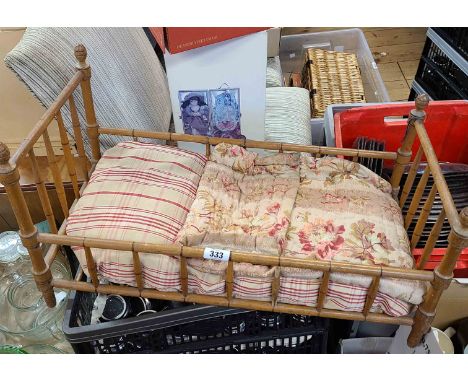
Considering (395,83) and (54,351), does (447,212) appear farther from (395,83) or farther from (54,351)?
(395,83)

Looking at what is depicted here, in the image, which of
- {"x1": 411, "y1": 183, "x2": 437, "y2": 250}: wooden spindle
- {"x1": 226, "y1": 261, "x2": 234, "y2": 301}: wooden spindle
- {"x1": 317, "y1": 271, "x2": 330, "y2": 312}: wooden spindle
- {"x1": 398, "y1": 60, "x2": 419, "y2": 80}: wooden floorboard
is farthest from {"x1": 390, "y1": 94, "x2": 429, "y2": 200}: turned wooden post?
{"x1": 398, "y1": 60, "x2": 419, "y2": 80}: wooden floorboard

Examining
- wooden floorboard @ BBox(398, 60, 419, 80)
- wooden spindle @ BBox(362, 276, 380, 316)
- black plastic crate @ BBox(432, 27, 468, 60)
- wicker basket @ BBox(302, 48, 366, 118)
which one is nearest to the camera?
wooden spindle @ BBox(362, 276, 380, 316)

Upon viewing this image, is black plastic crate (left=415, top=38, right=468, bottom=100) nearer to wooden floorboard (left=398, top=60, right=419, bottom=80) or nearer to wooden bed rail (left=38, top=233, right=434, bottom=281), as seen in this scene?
wooden floorboard (left=398, top=60, right=419, bottom=80)

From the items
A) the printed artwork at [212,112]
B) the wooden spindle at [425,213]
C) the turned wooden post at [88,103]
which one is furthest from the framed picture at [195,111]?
the wooden spindle at [425,213]

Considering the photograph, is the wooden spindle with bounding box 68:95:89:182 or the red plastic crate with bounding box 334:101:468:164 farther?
the red plastic crate with bounding box 334:101:468:164

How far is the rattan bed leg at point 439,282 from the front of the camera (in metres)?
0.77

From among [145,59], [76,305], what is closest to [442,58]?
[145,59]

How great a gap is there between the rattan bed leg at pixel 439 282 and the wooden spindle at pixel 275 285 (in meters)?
0.28

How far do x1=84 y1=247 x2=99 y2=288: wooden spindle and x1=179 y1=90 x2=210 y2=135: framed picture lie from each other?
485mm

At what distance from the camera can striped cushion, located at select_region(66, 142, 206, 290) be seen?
3.11ft

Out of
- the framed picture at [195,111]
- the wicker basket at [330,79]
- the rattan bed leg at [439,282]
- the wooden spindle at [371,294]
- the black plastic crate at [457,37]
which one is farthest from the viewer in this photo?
the wicker basket at [330,79]

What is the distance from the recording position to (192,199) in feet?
3.51

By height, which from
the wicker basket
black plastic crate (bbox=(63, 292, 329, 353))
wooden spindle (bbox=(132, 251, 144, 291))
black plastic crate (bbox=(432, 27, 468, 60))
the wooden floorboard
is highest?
black plastic crate (bbox=(432, 27, 468, 60))

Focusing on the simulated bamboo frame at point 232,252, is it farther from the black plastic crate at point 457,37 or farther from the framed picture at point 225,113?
the black plastic crate at point 457,37
